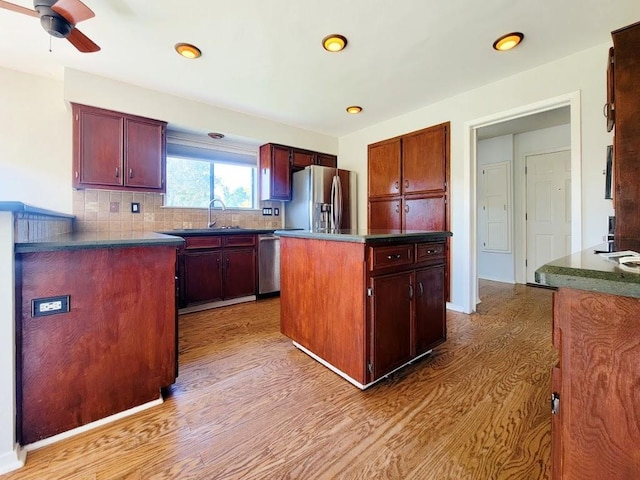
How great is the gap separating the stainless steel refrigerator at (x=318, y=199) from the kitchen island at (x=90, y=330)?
2.54m

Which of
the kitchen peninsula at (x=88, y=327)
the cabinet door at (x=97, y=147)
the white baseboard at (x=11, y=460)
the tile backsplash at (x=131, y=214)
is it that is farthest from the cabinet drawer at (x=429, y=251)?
the cabinet door at (x=97, y=147)

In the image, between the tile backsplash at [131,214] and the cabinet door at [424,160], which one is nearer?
the tile backsplash at [131,214]

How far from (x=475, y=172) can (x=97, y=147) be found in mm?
3968

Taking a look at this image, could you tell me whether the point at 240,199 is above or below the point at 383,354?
above

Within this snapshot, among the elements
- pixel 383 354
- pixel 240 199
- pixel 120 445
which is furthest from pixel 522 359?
pixel 240 199

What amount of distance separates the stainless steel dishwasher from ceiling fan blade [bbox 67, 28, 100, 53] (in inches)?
91.1

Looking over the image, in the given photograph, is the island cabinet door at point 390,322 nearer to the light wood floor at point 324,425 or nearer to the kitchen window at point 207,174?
the light wood floor at point 324,425

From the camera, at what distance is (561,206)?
4188 mm

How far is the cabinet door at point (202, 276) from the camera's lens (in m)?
3.14

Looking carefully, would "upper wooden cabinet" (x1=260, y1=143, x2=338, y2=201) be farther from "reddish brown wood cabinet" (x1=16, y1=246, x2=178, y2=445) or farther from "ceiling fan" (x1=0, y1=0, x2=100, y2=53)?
"reddish brown wood cabinet" (x1=16, y1=246, x2=178, y2=445)

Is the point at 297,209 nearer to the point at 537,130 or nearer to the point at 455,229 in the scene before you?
the point at 455,229

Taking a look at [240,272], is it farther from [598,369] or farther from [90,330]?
[598,369]

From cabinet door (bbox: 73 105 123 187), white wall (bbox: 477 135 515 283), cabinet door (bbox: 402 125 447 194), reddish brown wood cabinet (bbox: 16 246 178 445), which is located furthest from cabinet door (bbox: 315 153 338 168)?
reddish brown wood cabinet (bbox: 16 246 178 445)

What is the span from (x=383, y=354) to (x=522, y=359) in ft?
3.76
